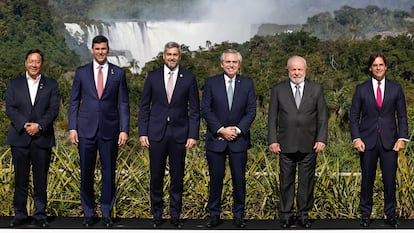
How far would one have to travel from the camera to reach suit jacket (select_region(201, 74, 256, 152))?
4426mm

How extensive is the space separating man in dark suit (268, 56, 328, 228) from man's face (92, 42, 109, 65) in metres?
1.01

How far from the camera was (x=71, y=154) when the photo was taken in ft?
17.7

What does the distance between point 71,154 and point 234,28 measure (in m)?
27.8

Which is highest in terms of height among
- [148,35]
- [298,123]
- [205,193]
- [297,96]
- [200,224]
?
[148,35]

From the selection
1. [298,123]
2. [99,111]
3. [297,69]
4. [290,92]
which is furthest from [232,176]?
[99,111]

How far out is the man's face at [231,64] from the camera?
435 centimetres

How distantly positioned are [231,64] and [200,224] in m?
1.00

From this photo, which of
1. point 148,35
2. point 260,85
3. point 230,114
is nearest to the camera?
point 230,114

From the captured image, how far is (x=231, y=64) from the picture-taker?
4367 mm

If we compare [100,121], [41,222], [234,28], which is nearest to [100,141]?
[100,121]

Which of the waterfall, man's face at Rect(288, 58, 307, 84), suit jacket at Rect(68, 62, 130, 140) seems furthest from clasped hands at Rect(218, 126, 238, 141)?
the waterfall

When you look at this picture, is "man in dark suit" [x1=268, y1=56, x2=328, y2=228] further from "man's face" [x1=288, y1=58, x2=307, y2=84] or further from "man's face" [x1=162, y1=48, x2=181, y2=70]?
"man's face" [x1=162, y1=48, x2=181, y2=70]

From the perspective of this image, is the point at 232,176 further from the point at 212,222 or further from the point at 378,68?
the point at 378,68

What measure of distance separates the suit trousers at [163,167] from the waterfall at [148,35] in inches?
1016
